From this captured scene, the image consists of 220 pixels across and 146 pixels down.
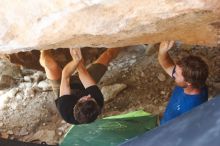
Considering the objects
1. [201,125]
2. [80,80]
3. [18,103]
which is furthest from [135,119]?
[201,125]

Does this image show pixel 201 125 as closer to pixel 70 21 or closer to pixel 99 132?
pixel 70 21

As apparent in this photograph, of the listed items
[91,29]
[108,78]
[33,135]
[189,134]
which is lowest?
[33,135]

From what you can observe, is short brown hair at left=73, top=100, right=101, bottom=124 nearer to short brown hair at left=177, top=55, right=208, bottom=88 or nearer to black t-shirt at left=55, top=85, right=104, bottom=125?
black t-shirt at left=55, top=85, right=104, bottom=125

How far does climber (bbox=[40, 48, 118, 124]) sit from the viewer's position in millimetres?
3172

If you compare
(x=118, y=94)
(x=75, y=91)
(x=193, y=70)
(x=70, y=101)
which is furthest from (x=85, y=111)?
(x=118, y=94)

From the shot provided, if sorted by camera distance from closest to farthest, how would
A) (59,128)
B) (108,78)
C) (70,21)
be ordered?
(70,21), (59,128), (108,78)

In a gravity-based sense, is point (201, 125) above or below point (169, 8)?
below

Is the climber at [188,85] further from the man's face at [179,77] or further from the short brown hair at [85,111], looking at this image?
the short brown hair at [85,111]

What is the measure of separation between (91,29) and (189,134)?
79cm

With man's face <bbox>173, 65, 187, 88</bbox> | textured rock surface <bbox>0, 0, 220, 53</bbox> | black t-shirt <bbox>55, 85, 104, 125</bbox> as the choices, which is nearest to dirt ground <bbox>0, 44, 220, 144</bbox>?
black t-shirt <bbox>55, 85, 104, 125</bbox>

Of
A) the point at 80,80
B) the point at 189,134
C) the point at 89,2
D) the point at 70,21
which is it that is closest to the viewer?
the point at 189,134

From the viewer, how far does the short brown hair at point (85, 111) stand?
3.14m

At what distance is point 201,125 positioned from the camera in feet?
4.77

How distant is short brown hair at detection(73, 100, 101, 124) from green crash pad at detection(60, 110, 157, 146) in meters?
0.38
